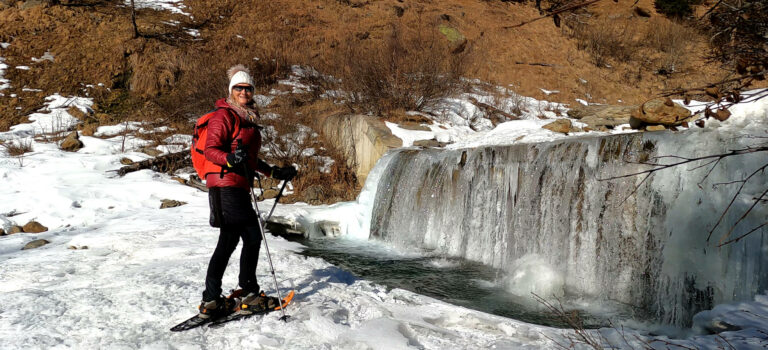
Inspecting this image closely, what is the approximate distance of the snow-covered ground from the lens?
10.3 ft

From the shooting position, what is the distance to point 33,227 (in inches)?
259

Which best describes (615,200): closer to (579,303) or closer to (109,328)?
(579,303)

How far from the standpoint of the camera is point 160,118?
39.0 ft

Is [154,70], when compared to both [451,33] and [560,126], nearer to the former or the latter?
[451,33]

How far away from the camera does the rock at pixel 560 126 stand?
869 cm

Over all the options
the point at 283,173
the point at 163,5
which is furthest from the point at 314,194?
the point at 163,5

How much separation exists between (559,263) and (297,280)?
3.19 metres

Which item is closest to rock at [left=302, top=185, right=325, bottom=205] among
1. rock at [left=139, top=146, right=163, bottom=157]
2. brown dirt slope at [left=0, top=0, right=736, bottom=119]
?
rock at [left=139, top=146, right=163, bottom=157]

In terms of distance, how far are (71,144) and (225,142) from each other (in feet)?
27.4

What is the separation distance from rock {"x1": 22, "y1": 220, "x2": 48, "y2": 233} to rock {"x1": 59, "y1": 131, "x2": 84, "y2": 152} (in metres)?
3.72

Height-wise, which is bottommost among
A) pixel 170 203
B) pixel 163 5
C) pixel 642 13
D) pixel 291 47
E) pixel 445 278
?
pixel 445 278

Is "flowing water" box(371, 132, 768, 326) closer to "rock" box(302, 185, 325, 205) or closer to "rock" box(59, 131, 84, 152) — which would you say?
"rock" box(302, 185, 325, 205)

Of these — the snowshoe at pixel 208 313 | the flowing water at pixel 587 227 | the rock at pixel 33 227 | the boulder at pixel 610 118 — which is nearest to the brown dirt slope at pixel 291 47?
the boulder at pixel 610 118

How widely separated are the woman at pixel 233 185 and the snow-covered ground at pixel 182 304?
0.96 ft
